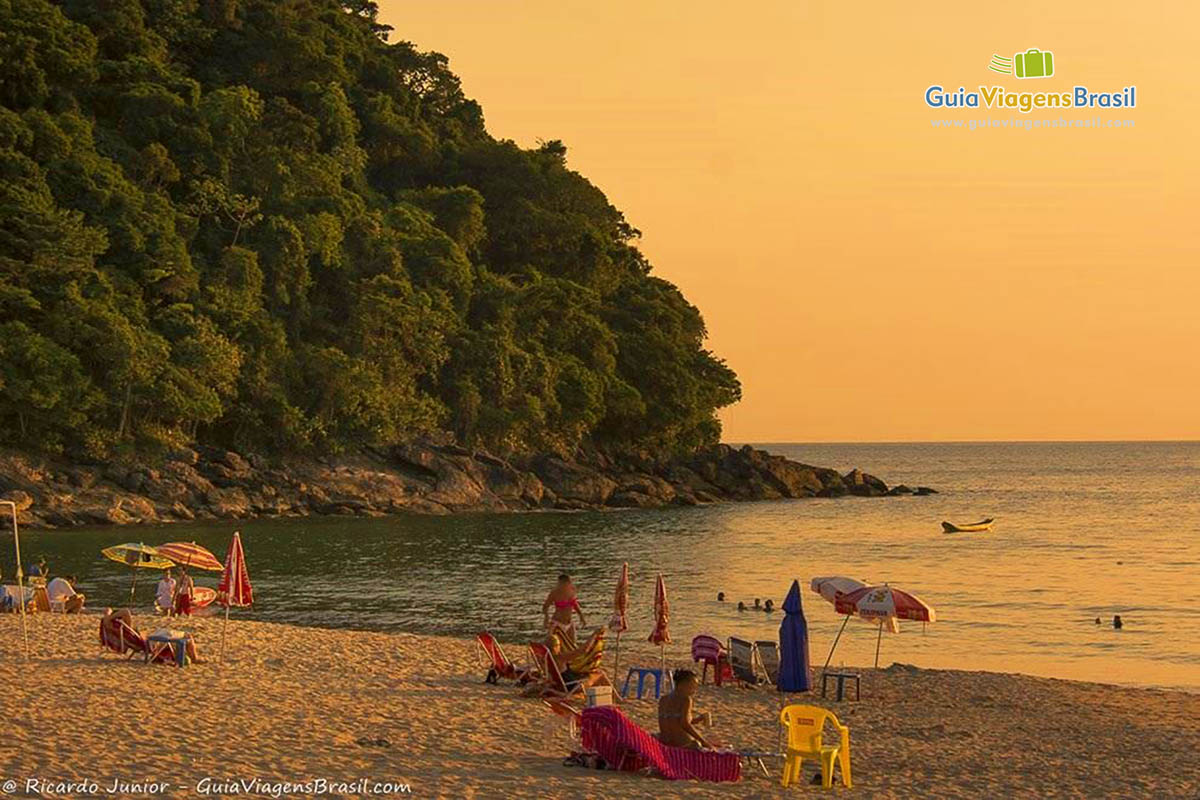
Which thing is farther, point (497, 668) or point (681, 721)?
point (497, 668)

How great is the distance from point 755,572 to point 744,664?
83.7 feet

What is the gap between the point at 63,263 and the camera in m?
60.3

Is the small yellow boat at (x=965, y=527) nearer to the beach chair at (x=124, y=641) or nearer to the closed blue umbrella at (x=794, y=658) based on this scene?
the closed blue umbrella at (x=794, y=658)

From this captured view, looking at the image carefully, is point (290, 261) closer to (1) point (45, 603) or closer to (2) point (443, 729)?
(1) point (45, 603)

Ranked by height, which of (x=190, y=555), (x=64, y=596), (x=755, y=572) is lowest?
(x=755, y=572)

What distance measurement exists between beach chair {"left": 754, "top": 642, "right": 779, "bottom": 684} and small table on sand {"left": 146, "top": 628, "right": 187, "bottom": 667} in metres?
8.41

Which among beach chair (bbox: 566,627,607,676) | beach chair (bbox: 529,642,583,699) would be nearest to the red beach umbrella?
beach chair (bbox: 566,627,607,676)

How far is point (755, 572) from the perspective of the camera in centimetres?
4494

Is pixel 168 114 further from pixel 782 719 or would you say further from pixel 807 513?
pixel 782 719

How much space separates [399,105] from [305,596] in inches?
2661

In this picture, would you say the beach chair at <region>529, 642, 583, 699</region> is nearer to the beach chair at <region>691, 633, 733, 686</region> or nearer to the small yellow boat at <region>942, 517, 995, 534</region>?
the beach chair at <region>691, 633, 733, 686</region>

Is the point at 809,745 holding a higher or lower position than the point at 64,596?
lower

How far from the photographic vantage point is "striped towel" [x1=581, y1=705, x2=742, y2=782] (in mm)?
12133

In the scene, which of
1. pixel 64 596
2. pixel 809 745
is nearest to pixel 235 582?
pixel 809 745
